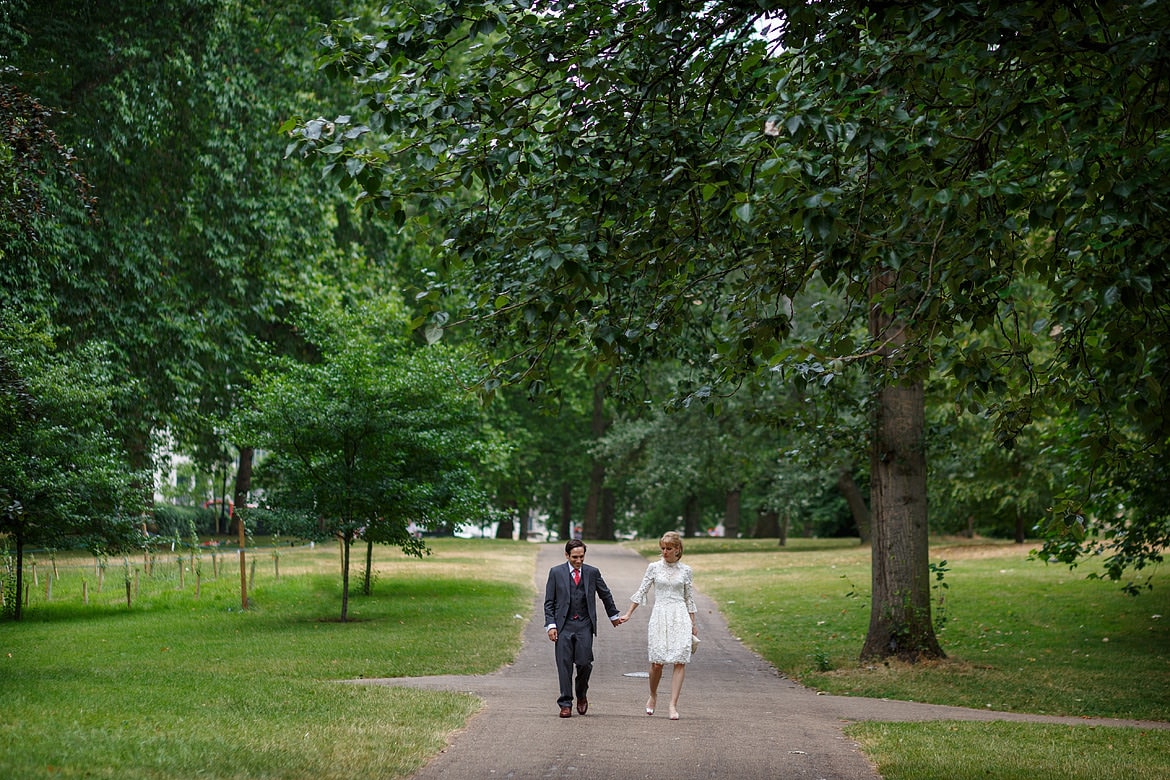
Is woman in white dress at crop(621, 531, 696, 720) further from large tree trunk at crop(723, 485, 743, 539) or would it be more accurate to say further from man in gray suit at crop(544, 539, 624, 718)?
large tree trunk at crop(723, 485, 743, 539)

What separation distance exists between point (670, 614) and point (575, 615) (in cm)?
90

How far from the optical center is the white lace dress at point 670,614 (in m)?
10.4

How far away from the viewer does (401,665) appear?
1400 centimetres

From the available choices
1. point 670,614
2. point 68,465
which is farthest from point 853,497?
point 670,614

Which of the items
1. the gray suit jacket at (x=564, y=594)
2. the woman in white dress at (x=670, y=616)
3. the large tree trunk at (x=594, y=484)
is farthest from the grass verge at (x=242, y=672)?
the large tree trunk at (x=594, y=484)

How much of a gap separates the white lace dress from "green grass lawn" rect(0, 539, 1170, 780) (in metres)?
1.72

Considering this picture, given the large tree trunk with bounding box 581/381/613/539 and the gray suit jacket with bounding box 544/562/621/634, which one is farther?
the large tree trunk with bounding box 581/381/613/539

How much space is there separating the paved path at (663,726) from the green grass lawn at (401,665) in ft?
1.19

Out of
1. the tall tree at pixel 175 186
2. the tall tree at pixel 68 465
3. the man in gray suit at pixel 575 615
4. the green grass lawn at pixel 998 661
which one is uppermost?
the tall tree at pixel 175 186

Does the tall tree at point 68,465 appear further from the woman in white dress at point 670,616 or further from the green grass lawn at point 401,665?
the woman in white dress at point 670,616

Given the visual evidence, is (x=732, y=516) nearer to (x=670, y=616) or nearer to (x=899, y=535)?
(x=899, y=535)

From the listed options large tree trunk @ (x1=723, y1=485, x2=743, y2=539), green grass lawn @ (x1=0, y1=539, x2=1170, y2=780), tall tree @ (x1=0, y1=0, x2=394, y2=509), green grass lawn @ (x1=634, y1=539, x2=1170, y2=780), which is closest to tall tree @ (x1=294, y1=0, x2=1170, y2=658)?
green grass lawn @ (x1=634, y1=539, x2=1170, y2=780)

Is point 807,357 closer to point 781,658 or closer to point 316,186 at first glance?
point 781,658

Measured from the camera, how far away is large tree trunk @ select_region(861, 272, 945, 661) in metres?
14.0
